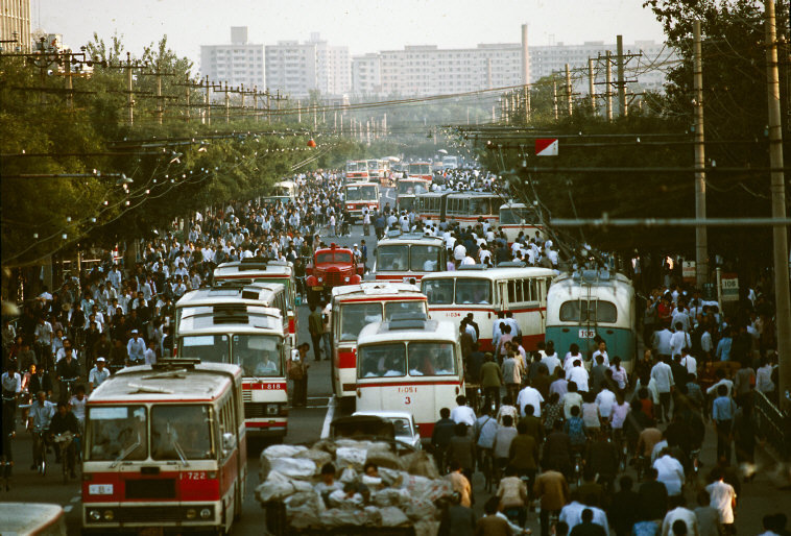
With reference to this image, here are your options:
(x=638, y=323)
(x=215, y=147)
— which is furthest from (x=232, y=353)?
(x=215, y=147)

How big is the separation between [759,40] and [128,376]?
2233 centimetres

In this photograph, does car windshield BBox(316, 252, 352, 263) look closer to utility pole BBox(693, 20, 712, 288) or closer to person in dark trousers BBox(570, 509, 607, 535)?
utility pole BBox(693, 20, 712, 288)

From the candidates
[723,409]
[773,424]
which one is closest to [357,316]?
[723,409]

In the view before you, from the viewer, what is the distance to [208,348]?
22.7m

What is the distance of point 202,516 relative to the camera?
15.7 meters

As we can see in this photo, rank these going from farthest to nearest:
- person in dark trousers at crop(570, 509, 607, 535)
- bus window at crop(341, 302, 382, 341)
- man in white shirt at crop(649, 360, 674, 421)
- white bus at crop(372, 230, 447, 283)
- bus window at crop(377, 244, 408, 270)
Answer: bus window at crop(377, 244, 408, 270) → white bus at crop(372, 230, 447, 283) → bus window at crop(341, 302, 382, 341) → man in white shirt at crop(649, 360, 674, 421) → person in dark trousers at crop(570, 509, 607, 535)

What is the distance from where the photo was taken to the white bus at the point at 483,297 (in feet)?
106

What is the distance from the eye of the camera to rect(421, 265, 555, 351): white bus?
106ft

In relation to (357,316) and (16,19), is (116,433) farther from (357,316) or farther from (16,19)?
(16,19)

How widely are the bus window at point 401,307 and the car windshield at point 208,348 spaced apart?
15.5 ft

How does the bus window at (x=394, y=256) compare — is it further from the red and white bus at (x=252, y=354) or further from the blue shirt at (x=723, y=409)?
the blue shirt at (x=723, y=409)

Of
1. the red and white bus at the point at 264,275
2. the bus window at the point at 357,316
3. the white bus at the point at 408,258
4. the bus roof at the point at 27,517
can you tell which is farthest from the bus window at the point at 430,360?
the white bus at the point at 408,258

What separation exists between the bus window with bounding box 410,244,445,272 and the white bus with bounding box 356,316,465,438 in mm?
17203

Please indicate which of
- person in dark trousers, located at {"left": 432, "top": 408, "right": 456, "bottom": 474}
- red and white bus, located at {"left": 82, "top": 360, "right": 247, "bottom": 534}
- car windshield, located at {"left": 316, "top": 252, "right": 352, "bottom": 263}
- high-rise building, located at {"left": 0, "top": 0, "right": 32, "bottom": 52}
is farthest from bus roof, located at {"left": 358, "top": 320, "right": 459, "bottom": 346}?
high-rise building, located at {"left": 0, "top": 0, "right": 32, "bottom": 52}
